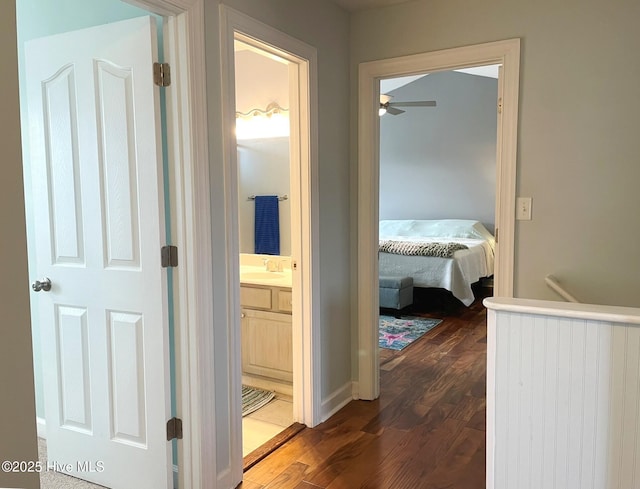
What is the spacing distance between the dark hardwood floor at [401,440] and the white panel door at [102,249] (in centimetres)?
63

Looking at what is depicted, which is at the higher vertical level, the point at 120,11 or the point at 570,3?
the point at 570,3

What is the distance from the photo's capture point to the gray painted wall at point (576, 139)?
240 cm

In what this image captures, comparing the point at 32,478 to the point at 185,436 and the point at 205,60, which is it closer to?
the point at 185,436

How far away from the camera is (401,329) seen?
4.94 metres

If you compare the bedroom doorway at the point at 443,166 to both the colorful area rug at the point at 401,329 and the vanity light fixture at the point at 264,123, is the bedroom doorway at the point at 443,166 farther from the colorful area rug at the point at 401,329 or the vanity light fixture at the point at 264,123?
the vanity light fixture at the point at 264,123

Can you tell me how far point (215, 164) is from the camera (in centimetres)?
205

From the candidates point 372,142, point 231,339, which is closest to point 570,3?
point 372,142

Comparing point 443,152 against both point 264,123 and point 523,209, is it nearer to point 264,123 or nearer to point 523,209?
point 264,123

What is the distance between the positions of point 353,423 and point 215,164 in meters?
1.72

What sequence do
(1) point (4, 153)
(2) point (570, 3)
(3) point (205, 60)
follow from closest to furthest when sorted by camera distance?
(1) point (4, 153) < (3) point (205, 60) < (2) point (570, 3)

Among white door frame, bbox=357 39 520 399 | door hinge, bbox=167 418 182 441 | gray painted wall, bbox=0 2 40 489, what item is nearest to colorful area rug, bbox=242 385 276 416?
white door frame, bbox=357 39 520 399

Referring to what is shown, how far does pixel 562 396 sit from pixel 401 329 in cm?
348

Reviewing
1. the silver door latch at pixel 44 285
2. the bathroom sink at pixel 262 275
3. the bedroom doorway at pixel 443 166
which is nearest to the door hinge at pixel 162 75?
the silver door latch at pixel 44 285

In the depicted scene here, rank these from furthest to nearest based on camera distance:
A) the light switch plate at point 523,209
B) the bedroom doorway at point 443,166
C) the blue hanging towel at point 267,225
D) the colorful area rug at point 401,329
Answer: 1. the bedroom doorway at point 443,166
2. the colorful area rug at point 401,329
3. the blue hanging towel at point 267,225
4. the light switch plate at point 523,209
